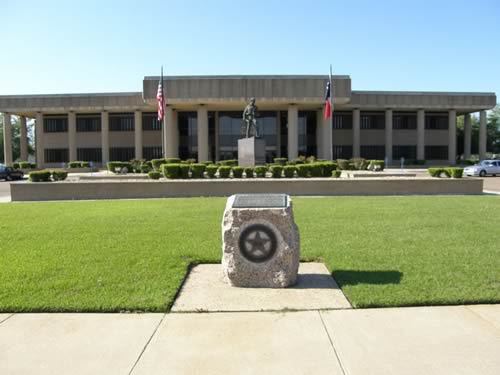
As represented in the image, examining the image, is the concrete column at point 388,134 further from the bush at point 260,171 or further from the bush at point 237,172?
the bush at point 237,172

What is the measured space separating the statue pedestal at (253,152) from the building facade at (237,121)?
19.2 metres

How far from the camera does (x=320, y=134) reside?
51906 mm

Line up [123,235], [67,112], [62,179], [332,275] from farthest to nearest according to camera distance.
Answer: [67,112] < [62,179] < [123,235] < [332,275]

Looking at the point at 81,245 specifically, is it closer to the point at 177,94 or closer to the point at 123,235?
the point at 123,235

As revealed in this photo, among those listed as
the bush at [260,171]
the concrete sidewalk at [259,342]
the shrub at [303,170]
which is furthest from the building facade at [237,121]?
the concrete sidewalk at [259,342]

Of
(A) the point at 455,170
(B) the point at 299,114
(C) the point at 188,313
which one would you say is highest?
(B) the point at 299,114

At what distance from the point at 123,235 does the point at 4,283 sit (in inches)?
132

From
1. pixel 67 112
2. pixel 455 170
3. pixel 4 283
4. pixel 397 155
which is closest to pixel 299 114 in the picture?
pixel 397 155

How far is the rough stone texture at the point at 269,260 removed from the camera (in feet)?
18.7

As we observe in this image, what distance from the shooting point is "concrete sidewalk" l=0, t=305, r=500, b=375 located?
3.54 meters

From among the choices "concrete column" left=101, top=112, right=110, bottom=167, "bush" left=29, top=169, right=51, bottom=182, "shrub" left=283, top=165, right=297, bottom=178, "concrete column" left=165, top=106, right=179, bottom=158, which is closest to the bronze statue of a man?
"shrub" left=283, top=165, right=297, bottom=178

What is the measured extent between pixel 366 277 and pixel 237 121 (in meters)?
49.7

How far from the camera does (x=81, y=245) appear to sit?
26.5ft

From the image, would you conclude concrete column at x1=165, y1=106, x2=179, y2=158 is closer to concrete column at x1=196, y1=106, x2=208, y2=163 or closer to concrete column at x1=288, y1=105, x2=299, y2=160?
concrete column at x1=196, y1=106, x2=208, y2=163
